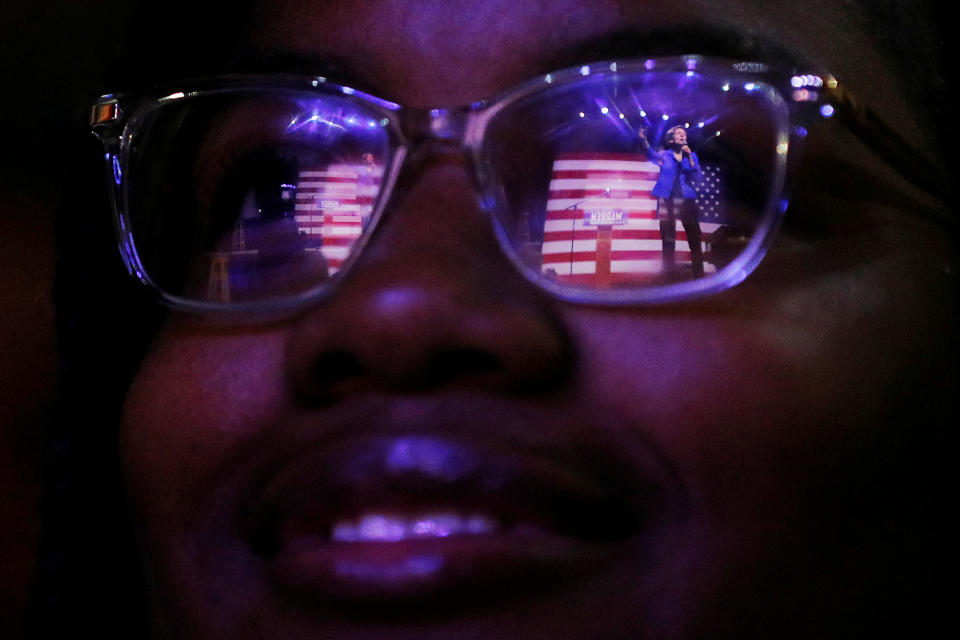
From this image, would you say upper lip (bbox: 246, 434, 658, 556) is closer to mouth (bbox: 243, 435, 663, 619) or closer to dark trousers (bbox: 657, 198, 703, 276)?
mouth (bbox: 243, 435, 663, 619)

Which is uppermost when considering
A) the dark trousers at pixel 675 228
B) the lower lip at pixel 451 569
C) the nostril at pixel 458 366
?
the dark trousers at pixel 675 228

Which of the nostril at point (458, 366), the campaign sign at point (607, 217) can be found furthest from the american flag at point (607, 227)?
the nostril at point (458, 366)

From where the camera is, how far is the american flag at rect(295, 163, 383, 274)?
2.92 ft

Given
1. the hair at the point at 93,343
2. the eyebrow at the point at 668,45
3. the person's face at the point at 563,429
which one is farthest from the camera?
the hair at the point at 93,343

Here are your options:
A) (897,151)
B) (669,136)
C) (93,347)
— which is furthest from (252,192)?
(897,151)

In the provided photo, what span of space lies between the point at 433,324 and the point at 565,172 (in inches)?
8.1

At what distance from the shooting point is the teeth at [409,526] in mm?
795

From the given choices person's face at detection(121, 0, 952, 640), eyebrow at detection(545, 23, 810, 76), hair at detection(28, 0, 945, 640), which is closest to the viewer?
person's face at detection(121, 0, 952, 640)

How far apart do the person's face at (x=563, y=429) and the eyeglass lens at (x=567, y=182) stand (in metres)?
0.04

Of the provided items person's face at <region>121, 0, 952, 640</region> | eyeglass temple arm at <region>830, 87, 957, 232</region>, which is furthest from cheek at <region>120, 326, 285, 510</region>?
eyeglass temple arm at <region>830, 87, 957, 232</region>

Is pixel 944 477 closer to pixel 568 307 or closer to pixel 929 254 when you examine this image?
pixel 929 254

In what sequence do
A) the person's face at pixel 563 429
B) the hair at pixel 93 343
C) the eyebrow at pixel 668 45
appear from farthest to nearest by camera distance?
the hair at pixel 93 343
the eyebrow at pixel 668 45
the person's face at pixel 563 429

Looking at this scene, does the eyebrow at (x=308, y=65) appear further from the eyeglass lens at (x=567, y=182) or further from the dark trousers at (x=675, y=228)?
the dark trousers at (x=675, y=228)

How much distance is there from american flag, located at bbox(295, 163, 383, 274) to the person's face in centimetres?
5
